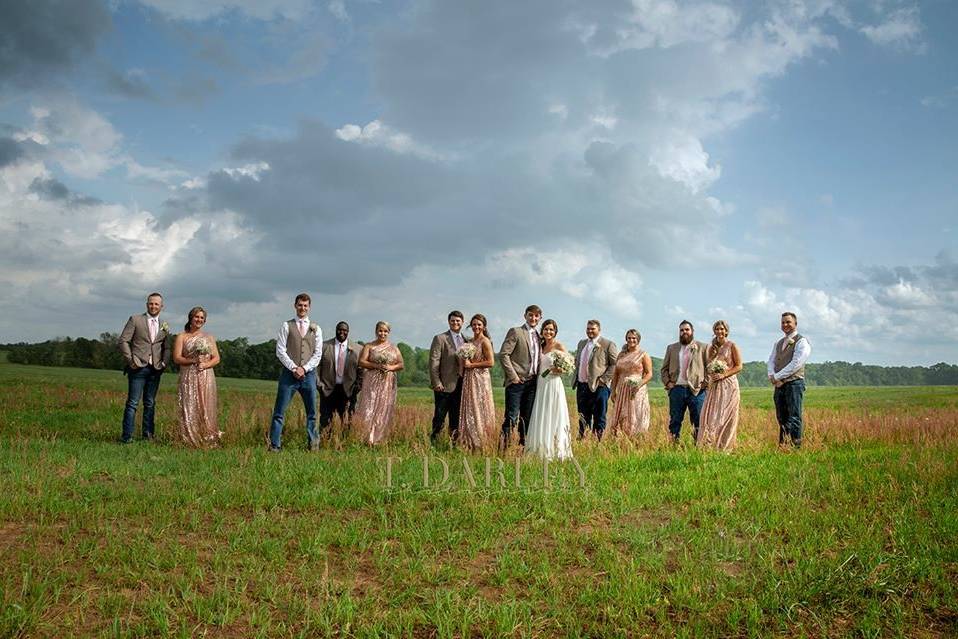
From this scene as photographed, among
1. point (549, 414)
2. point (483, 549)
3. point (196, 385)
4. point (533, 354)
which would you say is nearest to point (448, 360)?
point (533, 354)

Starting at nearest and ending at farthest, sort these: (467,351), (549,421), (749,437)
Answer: (549,421) < (467,351) < (749,437)

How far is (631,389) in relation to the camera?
1568 centimetres

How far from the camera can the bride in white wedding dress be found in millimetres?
11688

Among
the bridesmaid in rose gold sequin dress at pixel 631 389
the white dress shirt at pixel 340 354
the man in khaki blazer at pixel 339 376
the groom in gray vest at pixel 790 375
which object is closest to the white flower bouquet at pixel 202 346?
the man in khaki blazer at pixel 339 376

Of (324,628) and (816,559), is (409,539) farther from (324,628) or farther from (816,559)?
(816,559)

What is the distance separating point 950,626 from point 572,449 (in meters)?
6.40

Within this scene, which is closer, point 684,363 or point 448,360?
point 448,360

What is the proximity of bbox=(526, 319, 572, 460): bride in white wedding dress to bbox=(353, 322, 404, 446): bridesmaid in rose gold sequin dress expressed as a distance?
3338 millimetres

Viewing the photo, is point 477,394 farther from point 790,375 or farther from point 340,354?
point 790,375

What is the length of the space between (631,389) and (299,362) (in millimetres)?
7194

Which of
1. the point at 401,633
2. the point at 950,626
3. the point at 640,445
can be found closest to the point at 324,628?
the point at 401,633

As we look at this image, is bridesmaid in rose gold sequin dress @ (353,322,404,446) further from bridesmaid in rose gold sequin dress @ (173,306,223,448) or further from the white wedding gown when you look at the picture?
the white wedding gown

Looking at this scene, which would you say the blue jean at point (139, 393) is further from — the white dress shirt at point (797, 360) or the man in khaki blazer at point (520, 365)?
the white dress shirt at point (797, 360)

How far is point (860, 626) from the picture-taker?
560 cm
